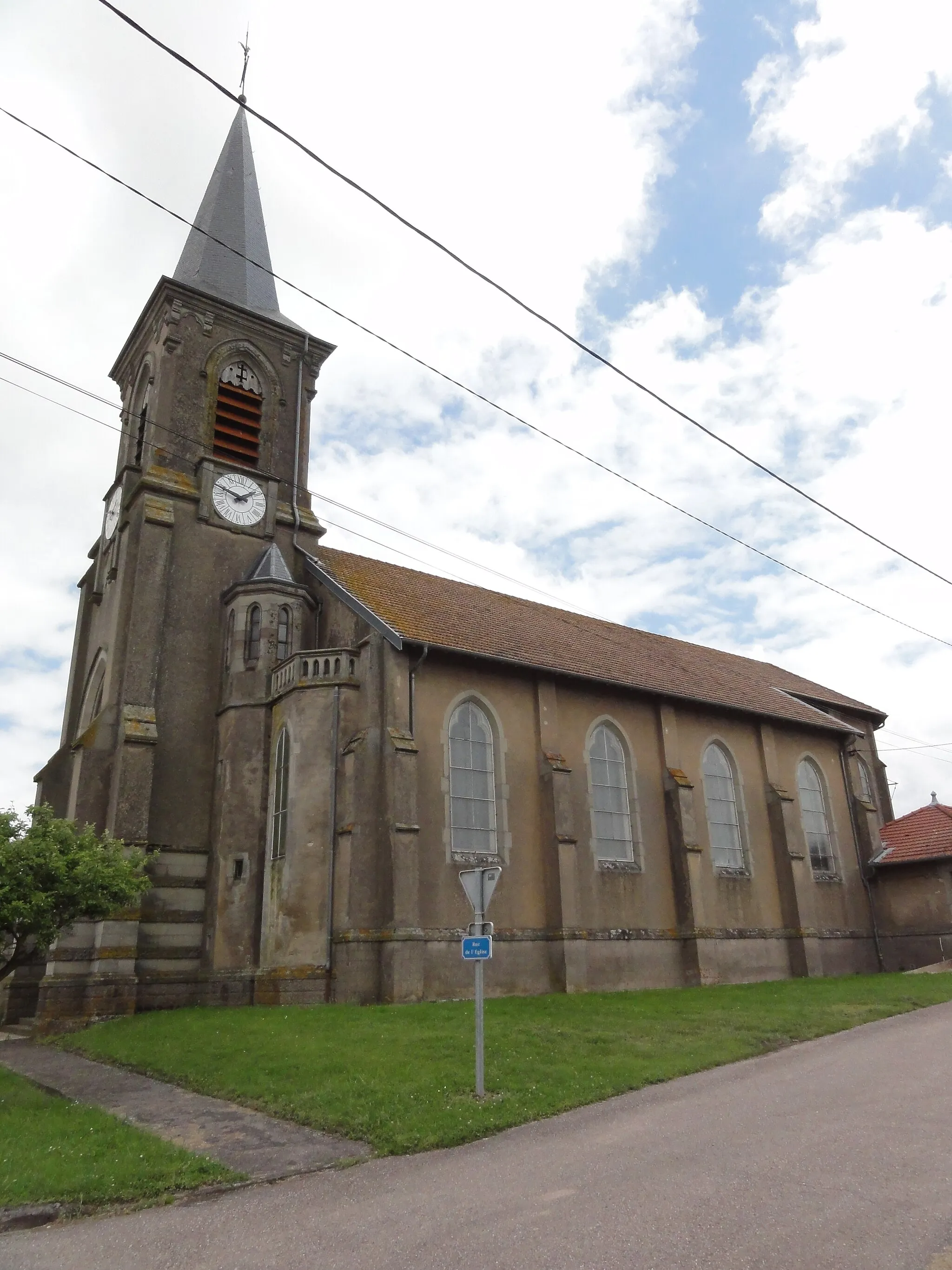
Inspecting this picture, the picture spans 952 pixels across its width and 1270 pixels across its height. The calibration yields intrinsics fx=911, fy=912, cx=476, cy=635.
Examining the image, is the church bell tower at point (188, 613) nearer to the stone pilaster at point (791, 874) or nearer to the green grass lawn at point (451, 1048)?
the green grass lawn at point (451, 1048)

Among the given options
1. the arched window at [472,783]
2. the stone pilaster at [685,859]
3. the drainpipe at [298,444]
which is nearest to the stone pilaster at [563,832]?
the arched window at [472,783]

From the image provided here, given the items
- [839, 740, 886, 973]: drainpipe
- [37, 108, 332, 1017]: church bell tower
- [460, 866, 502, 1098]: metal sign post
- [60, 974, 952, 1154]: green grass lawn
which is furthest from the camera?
[839, 740, 886, 973]: drainpipe

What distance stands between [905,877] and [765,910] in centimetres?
562

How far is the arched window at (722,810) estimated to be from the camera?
26219mm

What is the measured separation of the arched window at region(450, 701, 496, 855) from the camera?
21234 mm

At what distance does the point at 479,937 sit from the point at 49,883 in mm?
6542

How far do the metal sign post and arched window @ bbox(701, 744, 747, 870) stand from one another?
1583 centimetres

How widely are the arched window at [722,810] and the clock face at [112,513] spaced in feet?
60.1

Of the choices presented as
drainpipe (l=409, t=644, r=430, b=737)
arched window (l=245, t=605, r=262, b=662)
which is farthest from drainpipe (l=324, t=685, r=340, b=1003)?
arched window (l=245, t=605, r=262, b=662)

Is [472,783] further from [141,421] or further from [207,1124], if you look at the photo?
[141,421]

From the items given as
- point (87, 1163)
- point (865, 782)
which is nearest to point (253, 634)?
point (87, 1163)

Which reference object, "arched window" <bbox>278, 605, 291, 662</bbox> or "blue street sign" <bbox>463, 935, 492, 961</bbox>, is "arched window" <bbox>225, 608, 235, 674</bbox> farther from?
"blue street sign" <bbox>463, 935, 492, 961</bbox>

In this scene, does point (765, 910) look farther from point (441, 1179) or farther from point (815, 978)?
point (441, 1179)

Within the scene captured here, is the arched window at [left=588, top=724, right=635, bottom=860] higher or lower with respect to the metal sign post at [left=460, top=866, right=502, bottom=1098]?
higher
